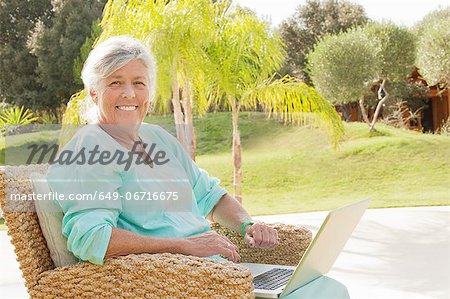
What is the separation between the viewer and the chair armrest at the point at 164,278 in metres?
1.36

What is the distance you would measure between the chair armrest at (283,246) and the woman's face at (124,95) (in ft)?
1.60

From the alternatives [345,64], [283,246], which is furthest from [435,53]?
[283,246]

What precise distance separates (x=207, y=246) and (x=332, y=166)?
1141 centimetres

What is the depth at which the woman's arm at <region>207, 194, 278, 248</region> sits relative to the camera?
71.6 inches

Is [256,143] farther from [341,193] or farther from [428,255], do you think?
[428,255]

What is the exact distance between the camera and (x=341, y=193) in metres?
12.2

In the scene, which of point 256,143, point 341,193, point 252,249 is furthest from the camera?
point 256,143

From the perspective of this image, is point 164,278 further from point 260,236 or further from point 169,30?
point 169,30

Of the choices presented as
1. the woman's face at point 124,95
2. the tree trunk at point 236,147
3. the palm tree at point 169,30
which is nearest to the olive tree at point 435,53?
the tree trunk at point 236,147

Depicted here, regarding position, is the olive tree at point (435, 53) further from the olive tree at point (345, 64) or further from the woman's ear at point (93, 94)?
the woman's ear at point (93, 94)

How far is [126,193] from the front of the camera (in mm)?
1579

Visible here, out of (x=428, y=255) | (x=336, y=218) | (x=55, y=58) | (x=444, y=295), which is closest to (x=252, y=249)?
(x=336, y=218)

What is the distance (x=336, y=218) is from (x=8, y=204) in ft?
2.38

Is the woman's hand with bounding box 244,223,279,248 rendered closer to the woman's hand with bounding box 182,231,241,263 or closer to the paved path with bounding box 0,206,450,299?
the woman's hand with bounding box 182,231,241,263
